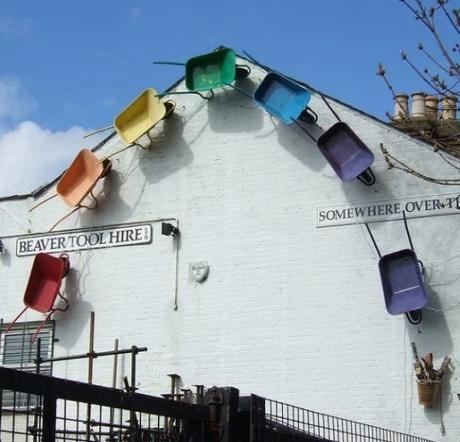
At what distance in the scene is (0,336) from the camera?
18.0 m

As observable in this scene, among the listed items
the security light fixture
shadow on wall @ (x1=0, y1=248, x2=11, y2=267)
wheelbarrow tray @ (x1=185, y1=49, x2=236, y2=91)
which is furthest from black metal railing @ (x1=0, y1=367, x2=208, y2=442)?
shadow on wall @ (x1=0, y1=248, x2=11, y2=267)

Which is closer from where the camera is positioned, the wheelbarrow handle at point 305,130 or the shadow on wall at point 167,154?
the wheelbarrow handle at point 305,130

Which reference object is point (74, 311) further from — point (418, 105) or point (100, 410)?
point (100, 410)

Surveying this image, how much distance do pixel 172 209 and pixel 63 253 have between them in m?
2.20

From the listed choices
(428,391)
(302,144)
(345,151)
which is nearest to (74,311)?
(302,144)

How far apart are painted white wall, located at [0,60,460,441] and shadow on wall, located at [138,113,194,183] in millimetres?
24

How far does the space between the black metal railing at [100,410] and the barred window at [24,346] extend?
8647 mm

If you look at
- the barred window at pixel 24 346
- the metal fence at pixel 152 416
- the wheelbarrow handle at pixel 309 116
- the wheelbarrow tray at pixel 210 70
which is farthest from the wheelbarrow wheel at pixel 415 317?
the barred window at pixel 24 346

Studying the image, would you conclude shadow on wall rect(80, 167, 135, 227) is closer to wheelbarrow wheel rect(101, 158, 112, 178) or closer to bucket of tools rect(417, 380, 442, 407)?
wheelbarrow wheel rect(101, 158, 112, 178)

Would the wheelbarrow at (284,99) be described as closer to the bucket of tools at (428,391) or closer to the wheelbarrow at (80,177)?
the wheelbarrow at (80,177)

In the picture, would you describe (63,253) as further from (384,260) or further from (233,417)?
(233,417)

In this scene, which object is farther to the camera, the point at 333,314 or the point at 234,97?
the point at 234,97

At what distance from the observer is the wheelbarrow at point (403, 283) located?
14.8 meters

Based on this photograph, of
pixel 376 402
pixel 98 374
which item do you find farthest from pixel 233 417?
pixel 98 374
